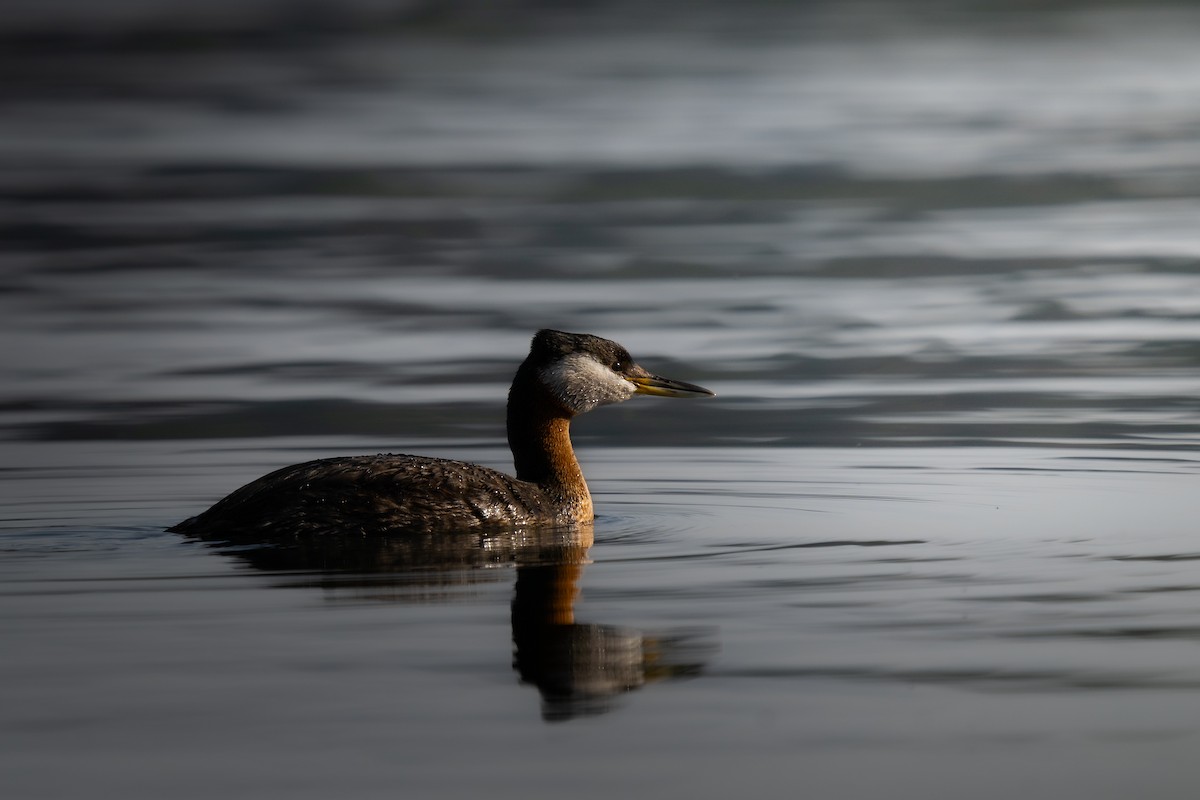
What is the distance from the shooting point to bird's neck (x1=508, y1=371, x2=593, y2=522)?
896 cm

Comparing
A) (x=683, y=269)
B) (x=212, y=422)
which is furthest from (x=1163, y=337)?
(x=212, y=422)

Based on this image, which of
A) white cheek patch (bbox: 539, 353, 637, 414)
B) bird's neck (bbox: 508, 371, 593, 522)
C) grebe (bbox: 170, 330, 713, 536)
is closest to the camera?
grebe (bbox: 170, 330, 713, 536)

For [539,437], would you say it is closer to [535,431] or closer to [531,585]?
[535,431]

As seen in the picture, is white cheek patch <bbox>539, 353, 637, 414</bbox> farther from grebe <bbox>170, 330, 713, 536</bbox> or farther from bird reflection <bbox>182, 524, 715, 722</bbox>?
bird reflection <bbox>182, 524, 715, 722</bbox>

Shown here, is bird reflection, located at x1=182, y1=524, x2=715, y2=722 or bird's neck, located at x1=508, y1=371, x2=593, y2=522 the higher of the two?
bird's neck, located at x1=508, y1=371, x2=593, y2=522

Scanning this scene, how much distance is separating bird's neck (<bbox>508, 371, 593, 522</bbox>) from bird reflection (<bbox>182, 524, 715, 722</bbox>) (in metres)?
0.38

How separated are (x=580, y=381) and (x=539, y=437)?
319 millimetres

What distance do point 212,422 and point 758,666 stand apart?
7929 mm

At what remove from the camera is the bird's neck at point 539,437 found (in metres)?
8.96

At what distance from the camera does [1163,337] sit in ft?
52.8

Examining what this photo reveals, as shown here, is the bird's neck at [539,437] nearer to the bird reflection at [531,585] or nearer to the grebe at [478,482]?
the grebe at [478,482]

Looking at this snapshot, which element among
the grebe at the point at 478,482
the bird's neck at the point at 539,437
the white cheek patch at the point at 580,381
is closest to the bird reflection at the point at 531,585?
the grebe at the point at 478,482

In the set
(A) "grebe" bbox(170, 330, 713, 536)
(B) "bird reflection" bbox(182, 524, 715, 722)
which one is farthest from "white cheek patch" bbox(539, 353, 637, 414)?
(B) "bird reflection" bbox(182, 524, 715, 722)

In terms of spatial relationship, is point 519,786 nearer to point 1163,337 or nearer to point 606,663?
point 606,663
